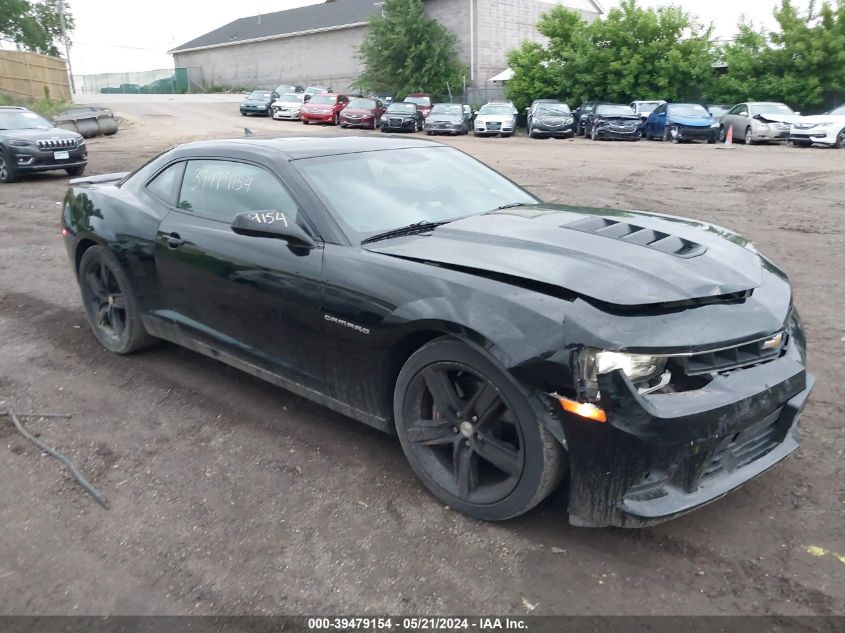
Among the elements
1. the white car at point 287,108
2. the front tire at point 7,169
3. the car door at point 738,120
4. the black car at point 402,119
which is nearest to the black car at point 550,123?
the black car at point 402,119

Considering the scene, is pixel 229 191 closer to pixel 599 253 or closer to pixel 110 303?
pixel 110 303

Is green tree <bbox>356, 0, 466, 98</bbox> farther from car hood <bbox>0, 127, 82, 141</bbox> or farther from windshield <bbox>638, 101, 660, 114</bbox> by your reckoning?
car hood <bbox>0, 127, 82, 141</bbox>

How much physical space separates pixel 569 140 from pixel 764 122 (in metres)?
6.30

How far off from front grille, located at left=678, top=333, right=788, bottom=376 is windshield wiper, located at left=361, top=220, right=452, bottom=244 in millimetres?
1516

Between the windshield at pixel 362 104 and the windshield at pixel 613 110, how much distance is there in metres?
9.53

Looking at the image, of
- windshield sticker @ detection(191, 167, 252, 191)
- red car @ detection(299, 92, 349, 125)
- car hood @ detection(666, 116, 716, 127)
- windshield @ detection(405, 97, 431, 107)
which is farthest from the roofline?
windshield sticker @ detection(191, 167, 252, 191)

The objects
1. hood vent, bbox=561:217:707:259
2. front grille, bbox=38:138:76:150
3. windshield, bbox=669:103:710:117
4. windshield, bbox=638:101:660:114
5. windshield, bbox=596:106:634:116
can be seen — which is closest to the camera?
hood vent, bbox=561:217:707:259

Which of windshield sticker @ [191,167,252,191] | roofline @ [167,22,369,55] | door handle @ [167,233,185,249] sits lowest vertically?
door handle @ [167,233,185,249]

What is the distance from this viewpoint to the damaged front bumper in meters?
2.61

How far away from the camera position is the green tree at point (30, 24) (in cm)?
6756

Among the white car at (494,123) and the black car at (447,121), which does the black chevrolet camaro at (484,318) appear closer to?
the white car at (494,123)

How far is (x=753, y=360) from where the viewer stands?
2.90 metres

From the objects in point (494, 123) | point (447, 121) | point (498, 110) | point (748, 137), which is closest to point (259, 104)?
point (447, 121)

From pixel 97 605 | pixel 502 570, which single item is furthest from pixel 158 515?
pixel 502 570
